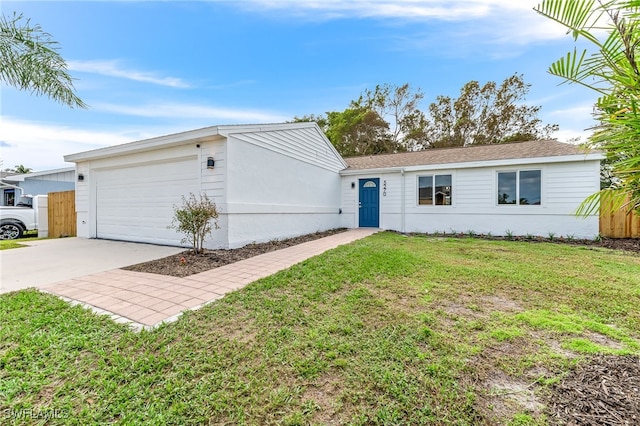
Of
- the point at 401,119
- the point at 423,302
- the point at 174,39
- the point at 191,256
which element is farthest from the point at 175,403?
the point at 401,119

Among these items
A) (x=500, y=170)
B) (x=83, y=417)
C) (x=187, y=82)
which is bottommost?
(x=83, y=417)

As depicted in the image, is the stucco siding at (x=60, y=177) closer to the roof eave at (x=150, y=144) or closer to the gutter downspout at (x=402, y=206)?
the roof eave at (x=150, y=144)

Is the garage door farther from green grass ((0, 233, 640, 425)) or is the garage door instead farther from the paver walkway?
green grass ((0, 233, 640, 425))

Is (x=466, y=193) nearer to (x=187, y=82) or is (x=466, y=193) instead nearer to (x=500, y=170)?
(x=500, y=170)

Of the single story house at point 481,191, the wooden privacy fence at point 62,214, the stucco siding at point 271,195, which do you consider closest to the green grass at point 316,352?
the stucco siding at point 271,195

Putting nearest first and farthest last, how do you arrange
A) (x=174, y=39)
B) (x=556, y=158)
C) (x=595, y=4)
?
(x=595, y=4) → (x=174, y=39) → (x=556, y=158)

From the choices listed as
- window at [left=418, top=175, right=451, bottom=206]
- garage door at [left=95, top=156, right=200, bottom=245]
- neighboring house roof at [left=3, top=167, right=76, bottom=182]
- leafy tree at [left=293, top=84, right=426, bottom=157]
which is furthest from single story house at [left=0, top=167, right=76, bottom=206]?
window at [left=418, top=175, right=451, bottom=206]

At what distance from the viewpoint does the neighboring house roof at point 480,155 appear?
9.23m

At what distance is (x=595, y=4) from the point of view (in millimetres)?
1062

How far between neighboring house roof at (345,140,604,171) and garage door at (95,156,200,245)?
24.4ft

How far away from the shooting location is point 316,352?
7.50ft

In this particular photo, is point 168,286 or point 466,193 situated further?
point 466,193

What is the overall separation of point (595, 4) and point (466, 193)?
10183 mm

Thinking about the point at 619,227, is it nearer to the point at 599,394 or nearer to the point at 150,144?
the point at 599,394
